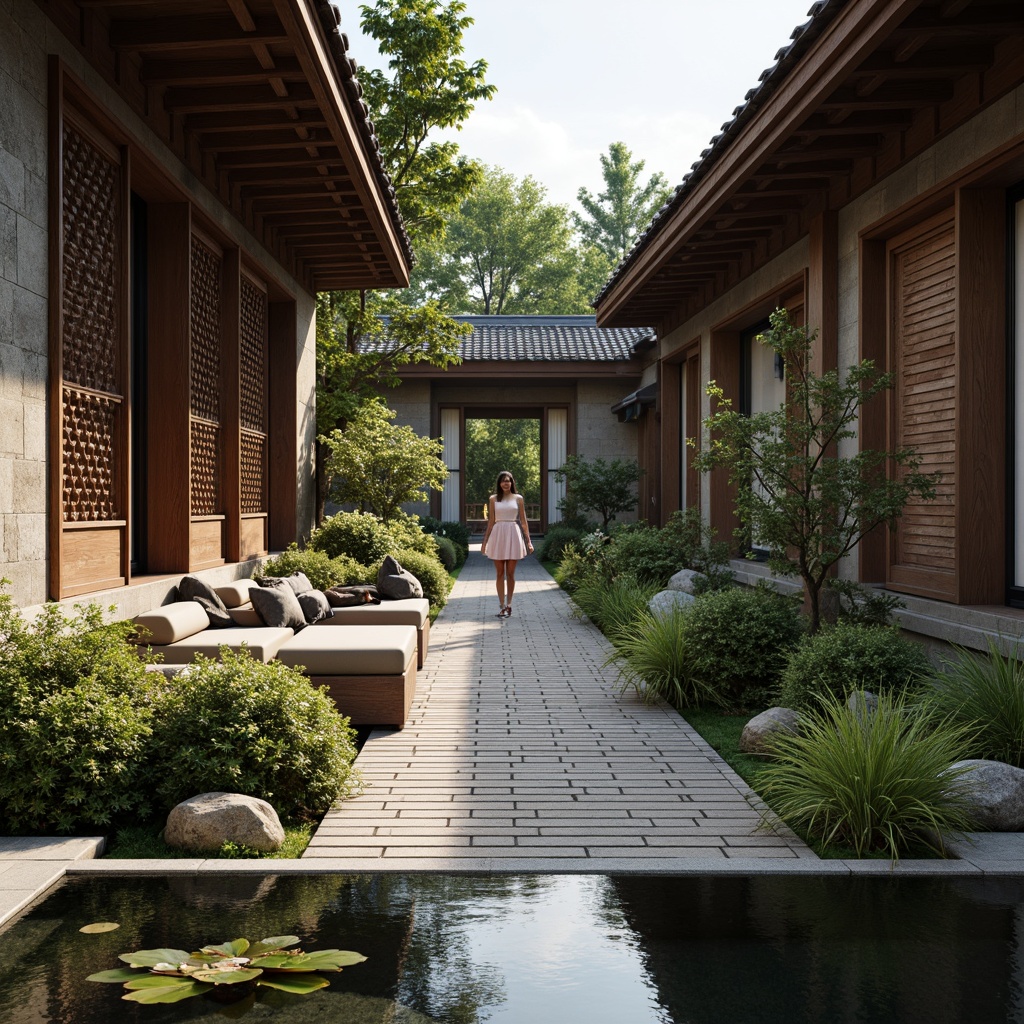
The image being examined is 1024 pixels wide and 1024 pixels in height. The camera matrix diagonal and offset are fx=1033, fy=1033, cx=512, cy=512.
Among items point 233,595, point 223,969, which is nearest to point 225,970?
point 223,969

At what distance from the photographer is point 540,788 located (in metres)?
4.97

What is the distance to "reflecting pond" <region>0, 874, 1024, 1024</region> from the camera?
270 centimetres

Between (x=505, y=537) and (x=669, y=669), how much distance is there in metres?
5.38

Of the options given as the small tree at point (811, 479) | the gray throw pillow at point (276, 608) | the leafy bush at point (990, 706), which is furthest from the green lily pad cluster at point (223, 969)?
the small tree at point (811, 479)

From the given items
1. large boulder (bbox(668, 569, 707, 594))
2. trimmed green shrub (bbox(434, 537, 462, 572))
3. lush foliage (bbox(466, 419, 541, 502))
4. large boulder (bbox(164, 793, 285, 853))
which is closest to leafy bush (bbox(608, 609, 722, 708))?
large boulder (bbox(668, 569, 707, 594))

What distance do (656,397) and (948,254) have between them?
10310mm

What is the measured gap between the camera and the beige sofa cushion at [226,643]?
593cm

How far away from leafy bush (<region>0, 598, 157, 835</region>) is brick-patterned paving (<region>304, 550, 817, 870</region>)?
2.97 ft

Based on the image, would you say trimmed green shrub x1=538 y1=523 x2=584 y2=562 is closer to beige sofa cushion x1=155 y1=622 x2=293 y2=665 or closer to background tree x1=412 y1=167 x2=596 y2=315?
beige sofa cushion x1=155 y1=622 x2=293 y2=665

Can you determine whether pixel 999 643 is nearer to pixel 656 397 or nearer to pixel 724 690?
pixel 724 690

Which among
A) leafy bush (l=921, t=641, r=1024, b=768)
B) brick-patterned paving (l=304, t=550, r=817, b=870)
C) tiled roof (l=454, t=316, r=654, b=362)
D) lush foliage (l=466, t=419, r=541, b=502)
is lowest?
brick-patterned paving (l=304, t=550, r=817, b=870)

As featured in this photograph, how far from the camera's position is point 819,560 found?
682 centimetres

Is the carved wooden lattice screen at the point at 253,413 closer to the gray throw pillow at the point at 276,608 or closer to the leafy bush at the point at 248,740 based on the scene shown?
the gray throw pillow at the point at 276,608

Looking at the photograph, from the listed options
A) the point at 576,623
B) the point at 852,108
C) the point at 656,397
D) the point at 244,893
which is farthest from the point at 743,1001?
the point at 656,397
